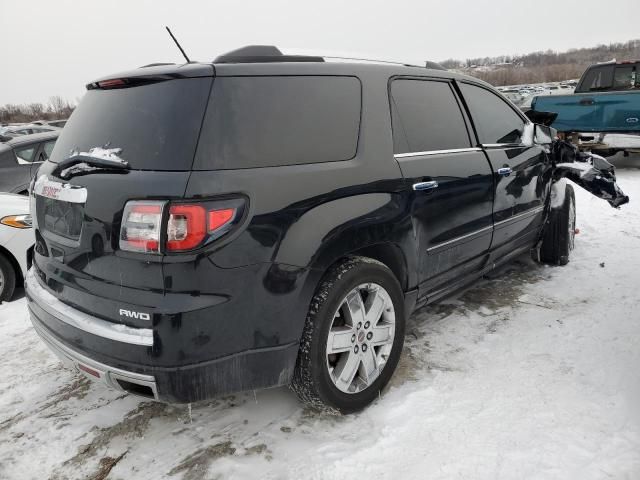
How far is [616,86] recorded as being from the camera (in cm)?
1042

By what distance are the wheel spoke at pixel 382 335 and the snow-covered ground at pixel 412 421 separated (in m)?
0.32

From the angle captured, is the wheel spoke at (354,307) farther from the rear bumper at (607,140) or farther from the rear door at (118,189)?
the rear bumper at (607,140)

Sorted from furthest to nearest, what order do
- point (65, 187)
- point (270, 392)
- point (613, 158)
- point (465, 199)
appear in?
point (613, 158) < point (465, 199) < point (270, 392) < point (65, 187)

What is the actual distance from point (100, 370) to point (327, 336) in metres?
1.02

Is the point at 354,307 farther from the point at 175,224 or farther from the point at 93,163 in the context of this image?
the point at 93,163

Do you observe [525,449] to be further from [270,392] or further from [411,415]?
[270,392]

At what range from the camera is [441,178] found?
117 inches

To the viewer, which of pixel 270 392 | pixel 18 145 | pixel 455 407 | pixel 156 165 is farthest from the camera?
pixel 18 145

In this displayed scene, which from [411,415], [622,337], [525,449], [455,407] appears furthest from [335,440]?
[622,337]

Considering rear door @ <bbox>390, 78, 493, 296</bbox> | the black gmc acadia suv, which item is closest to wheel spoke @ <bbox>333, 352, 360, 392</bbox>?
the black gmc acadia suv

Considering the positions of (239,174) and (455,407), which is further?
(455,407)

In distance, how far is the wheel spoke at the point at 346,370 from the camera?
2.51 meters

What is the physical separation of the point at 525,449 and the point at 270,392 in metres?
1.36

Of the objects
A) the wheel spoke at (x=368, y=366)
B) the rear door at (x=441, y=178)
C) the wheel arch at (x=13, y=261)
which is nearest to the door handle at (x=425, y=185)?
the rear door at (x=441, y=178)
